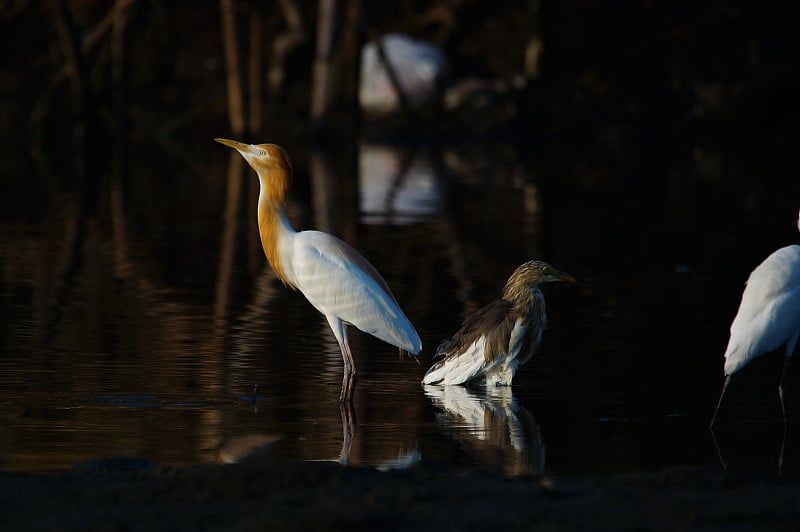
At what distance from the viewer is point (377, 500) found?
5301mm

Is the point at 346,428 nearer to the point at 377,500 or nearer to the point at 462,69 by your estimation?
the point at 377,500

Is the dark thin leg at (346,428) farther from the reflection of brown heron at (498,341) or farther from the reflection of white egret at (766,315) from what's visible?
the reflection of white egret at (766,315)

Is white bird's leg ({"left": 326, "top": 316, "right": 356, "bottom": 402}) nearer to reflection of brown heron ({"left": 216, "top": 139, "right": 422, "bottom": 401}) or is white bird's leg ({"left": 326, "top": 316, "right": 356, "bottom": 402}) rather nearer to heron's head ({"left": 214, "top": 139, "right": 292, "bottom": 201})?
reflection of brown heron ({"left": 216, "top": 139, "right": 422, "bottom": 401})

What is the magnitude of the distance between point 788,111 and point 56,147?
55.3 ft

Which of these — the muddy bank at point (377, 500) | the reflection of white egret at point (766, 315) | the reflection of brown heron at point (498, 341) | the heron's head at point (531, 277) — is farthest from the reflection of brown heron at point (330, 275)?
the muddy bank at point (377, 500)

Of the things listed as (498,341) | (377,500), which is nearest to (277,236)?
(498,341)

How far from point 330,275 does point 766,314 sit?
7.42 ft

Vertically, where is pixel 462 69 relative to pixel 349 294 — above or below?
above

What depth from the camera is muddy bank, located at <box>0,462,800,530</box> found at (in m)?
5.04

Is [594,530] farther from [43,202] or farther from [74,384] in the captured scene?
[43,202]

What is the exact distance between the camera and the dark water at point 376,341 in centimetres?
685

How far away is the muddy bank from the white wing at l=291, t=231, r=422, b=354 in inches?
80.1

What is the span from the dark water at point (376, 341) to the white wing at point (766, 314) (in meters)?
0.42

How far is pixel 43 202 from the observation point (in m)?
18.1
